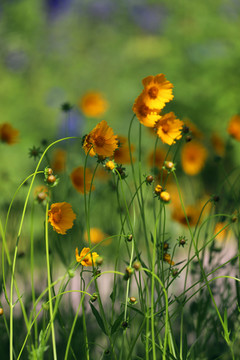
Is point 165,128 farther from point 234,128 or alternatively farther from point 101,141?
point 234,128

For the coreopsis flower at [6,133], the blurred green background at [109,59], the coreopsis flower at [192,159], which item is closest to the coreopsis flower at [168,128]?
the coreopsis flower at [6,133]

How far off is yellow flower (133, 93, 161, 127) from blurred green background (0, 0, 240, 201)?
7.71 ft

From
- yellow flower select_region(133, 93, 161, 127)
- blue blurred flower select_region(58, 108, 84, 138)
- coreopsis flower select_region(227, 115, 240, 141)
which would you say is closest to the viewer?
yellow flower select_region(133, 93, 161, 127)

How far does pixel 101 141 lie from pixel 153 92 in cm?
16

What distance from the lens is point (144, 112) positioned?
32.5 inches

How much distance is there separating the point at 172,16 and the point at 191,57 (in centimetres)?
72

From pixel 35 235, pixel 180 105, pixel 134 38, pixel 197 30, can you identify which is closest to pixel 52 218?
pixel 35 235

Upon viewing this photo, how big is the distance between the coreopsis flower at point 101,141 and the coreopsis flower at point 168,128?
3.8 inches

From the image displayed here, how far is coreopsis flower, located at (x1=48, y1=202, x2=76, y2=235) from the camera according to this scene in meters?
0.77

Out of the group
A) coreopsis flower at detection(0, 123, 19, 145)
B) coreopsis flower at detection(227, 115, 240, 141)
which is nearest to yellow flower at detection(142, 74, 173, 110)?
coreopsis flower at detection(227, 115, 240, 141)

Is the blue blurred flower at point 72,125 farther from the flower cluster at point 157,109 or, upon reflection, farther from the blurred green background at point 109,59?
the flower cluster at point 157,109

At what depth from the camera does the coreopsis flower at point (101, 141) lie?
0.74m

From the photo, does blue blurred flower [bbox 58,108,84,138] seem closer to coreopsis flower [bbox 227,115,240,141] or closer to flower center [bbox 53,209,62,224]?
coreopsis flower [bbox 227,115,240,141]

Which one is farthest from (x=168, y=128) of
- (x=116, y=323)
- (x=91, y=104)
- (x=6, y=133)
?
(x=91, y=104)
